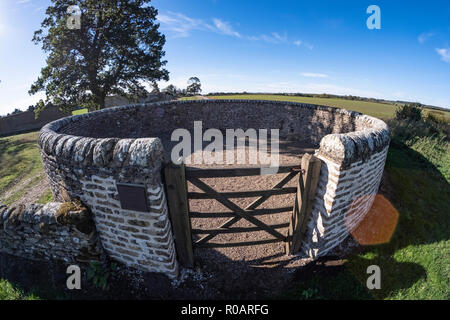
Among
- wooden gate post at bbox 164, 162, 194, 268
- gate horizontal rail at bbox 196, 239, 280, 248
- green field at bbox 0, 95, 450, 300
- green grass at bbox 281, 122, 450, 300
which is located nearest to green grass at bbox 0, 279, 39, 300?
green field at bbox 0, 95, 450, 300

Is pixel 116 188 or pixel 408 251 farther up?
pixel 116 188

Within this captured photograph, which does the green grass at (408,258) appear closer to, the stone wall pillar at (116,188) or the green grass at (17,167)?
the stone wall pillar at (116,188)

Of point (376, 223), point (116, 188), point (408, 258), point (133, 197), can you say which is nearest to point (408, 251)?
point (408, 258)

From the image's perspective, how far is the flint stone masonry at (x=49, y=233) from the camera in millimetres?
3225

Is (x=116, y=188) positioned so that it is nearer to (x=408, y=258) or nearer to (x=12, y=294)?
(x=12, y=294)

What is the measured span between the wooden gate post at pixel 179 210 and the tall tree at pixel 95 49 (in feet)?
49.5

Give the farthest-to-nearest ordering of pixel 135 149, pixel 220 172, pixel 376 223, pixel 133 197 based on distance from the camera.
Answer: pixel 376 223 → pixel 220 172 → pixel 133 197 → pixel 135 149

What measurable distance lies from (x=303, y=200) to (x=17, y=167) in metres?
14.1

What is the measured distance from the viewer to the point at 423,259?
3596 millimetres

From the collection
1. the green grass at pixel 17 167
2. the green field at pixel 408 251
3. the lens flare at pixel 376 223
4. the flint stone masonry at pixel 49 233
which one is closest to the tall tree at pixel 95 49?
the green grass at pixel 17 167

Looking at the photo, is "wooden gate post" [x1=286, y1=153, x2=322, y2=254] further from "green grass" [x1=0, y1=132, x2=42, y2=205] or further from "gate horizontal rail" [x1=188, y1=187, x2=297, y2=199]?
"green grass" [x1=0, y1=132, x2=42, y2=205]

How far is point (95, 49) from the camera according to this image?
45.3 ft

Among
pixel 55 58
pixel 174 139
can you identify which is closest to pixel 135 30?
pixel 55 58

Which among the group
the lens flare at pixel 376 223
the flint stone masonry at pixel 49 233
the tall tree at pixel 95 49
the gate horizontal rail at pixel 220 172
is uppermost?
the tall tree at pixel 95 49
